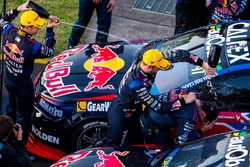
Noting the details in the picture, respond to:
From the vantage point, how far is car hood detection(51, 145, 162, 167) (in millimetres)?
5156

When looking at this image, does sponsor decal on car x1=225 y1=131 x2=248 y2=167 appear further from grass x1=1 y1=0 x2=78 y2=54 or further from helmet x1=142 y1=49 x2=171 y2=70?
grass x1=1 y1=0 x2=78 y2=54

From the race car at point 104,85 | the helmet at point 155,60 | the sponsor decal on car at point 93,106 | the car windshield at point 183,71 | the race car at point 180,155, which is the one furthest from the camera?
the sponsor decal on car at point 93,106

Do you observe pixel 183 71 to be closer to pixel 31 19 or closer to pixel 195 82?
pixel 195 82

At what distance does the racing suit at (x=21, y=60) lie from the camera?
245 inches

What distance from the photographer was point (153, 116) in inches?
238

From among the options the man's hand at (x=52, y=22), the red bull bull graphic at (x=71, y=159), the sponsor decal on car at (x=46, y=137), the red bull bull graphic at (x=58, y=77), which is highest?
the man's hand at (x=52, y=22)

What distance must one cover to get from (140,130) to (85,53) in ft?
4.70

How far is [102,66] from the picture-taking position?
22.3 feet

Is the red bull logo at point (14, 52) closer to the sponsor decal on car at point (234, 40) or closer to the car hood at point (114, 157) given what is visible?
the car hood at point (114, 157)

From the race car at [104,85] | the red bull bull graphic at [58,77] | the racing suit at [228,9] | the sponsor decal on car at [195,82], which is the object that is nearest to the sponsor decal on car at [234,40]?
the race car at [104,85]

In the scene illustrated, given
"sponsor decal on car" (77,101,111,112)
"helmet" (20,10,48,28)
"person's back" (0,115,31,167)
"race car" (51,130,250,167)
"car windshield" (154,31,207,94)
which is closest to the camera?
"race car" (51,130,250,167)

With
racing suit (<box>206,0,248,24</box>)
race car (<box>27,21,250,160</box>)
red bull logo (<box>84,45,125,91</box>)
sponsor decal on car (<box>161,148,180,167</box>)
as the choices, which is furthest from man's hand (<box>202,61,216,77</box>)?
racing suit (<box>206,0,248,24</box>)

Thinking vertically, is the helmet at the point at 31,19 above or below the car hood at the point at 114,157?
above

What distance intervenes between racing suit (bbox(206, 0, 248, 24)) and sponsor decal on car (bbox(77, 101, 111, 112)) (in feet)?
8.55
